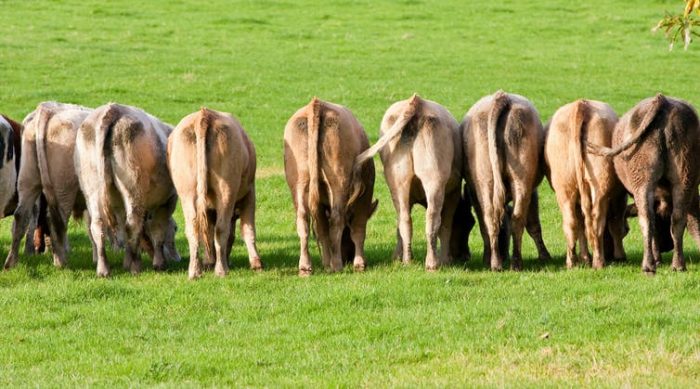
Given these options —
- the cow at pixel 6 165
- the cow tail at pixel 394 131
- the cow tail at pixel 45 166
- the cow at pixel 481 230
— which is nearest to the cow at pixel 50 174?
the cow tail at pixel 45 166

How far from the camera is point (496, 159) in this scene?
51.1 ft

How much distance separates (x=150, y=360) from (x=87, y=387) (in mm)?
997

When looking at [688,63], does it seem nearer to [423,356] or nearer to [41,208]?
[41,208]

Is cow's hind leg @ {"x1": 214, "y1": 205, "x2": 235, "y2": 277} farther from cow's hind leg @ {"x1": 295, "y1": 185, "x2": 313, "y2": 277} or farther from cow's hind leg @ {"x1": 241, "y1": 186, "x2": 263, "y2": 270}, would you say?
cow's hind leg @ {"x1": 295, "y1": 185, "x2": 313, "y2": 277}

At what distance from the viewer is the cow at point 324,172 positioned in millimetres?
15609

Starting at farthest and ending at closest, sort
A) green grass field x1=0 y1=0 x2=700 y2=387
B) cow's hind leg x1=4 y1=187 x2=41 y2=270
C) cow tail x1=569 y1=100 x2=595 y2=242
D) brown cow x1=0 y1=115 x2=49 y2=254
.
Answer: brown cow x1=0 y1=115 x2=49 y2=254 → cow's hind leg x1=4 y1=187 x2=41 y2=270 → cow tail x1=569 y1=100 x2=595 y2=242 → green grass field x1=0 y1=0 x2=700 y2=387

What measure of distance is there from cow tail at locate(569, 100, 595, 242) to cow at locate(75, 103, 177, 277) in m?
5.13

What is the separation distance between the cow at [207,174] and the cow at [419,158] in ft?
5.20

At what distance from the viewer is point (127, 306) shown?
Result: 1381cm

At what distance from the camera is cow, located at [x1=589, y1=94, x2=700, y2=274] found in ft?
48.4

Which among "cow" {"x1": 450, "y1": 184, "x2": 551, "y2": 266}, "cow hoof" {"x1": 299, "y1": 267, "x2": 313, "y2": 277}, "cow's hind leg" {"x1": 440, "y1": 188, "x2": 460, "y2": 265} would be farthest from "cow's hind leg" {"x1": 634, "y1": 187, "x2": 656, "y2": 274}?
"cow hoof" {"x1": 299, "y1": 267, "x2": 313, "y2": 277}

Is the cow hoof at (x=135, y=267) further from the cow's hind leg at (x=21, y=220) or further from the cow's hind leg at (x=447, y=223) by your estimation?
the cow's hind leg at (x=447, y=223)

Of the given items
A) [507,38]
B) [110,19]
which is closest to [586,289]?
[507,38]

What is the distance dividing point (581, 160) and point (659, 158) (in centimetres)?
101
